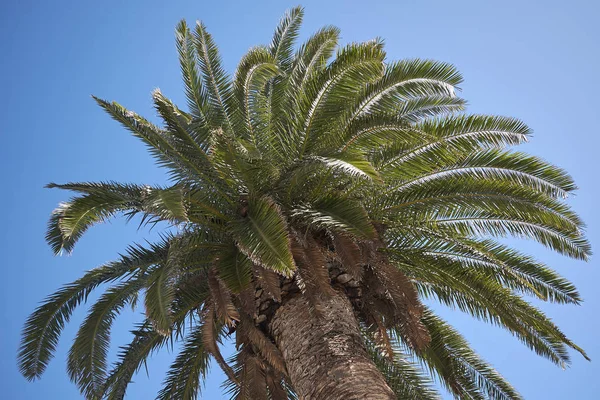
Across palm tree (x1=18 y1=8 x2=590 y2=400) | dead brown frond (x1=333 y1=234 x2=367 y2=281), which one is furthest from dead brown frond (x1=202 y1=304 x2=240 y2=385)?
dead brown frond (x1=333 y1=234 x2=367 y2=281)

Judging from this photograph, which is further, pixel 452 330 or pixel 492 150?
pixel 452 330

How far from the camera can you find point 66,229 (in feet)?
30.2

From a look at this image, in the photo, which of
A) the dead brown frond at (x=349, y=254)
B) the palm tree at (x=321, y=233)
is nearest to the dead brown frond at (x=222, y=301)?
the palm tree at (x=321, y=233)

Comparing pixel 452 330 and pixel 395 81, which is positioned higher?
pixel 395 81

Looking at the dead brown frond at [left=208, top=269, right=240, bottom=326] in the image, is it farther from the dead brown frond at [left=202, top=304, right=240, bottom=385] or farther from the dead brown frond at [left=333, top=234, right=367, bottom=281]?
the dead brown frond at [left=333, top=234, right=367, bottom=281]

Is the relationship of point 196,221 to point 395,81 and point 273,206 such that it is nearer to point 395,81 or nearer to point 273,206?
point 273,206

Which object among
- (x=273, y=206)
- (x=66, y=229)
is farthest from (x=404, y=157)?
(x=66, y=229)

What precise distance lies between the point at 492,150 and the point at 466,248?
1.50 meters

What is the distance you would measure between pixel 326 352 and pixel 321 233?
1995mm

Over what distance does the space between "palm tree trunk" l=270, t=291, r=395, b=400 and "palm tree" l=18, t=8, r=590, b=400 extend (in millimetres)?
29

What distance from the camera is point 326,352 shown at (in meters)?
9.06

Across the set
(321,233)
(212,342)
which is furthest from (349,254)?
(212,342)

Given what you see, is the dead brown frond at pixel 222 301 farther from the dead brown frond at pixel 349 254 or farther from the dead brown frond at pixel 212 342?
the dead brown frond at pixel 349 254

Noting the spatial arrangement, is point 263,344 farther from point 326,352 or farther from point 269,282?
point 326,352
